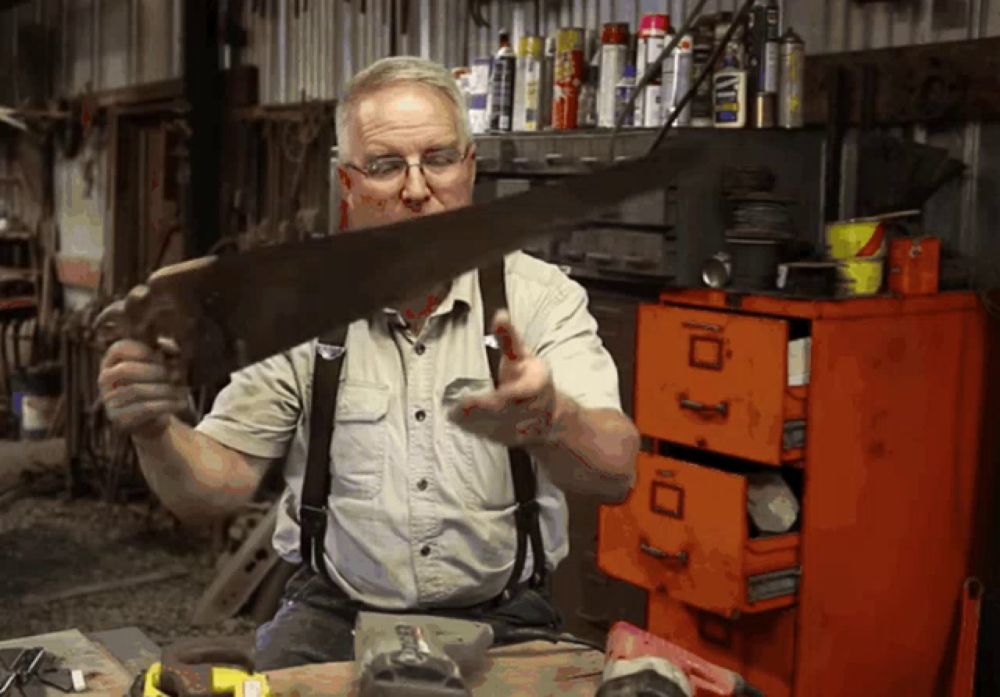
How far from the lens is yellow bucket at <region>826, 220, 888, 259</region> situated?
3.06 metres

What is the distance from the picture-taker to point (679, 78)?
11.5ft

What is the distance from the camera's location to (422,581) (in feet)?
6.29

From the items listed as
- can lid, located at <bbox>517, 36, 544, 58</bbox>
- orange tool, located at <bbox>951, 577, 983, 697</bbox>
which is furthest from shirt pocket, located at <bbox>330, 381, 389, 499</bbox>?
can lid, located at <bbox>517, 36, 544, 58</bbox>

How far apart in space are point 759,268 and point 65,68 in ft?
20.7

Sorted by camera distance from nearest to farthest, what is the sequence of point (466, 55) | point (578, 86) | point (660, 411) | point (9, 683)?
point (9, 683), point (660, 411), point (578, 86), point (466, 55)

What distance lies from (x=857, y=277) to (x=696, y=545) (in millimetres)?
752

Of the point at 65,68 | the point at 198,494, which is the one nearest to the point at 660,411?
the point at 198,494

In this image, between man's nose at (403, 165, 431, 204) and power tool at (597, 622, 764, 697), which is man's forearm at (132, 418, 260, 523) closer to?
man's nose at (403, 165, 431, 204)

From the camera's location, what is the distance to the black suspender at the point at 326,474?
1.95 metres

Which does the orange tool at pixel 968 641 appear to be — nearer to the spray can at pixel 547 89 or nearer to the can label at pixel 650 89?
the can label at pixel 650 89

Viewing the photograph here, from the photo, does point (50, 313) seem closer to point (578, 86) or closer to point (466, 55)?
point (466, 55)

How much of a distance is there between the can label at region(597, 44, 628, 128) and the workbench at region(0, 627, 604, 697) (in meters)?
2.26

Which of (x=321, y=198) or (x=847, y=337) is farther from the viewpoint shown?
(x=321, y=198)

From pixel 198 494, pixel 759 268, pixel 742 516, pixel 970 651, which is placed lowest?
pixel 970 651
